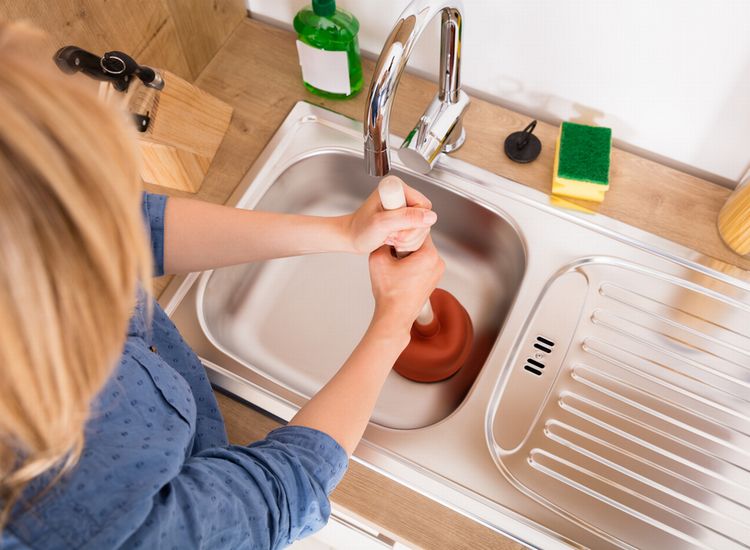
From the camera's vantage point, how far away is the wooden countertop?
2.37 ft

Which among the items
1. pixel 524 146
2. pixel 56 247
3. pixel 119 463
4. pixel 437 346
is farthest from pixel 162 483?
pixel 524 146

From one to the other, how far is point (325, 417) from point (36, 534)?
29cm

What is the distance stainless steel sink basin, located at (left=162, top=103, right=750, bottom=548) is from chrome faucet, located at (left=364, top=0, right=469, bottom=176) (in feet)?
0.33

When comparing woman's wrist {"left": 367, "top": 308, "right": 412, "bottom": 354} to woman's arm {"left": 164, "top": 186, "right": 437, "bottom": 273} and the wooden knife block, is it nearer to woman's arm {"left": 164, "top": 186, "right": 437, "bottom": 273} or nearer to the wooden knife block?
woman's arm {"left": 164, "top": 186, "right": 437, "bottom": 273}

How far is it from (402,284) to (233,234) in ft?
0.73

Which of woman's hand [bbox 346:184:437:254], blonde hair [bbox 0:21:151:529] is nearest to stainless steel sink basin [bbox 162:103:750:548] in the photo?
woman's hand [bbox 346:184:437:254]

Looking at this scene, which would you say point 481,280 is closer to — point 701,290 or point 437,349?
point 437,349

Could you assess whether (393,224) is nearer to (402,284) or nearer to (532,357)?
(402,284)

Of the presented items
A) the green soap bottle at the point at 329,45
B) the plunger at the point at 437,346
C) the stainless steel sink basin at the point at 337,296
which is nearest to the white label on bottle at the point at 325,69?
the green soap bottle at the point at 329,45

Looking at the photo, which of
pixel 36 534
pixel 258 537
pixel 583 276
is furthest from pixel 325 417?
pixel 583 276

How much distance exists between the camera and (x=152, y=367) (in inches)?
22.8

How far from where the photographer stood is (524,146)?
0.92m

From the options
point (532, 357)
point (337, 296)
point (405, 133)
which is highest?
point (405, 133)

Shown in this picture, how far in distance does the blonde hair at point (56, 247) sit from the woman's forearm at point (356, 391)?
0.27 meters
